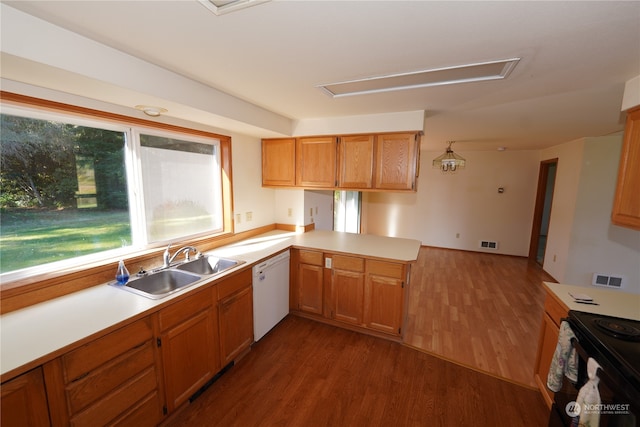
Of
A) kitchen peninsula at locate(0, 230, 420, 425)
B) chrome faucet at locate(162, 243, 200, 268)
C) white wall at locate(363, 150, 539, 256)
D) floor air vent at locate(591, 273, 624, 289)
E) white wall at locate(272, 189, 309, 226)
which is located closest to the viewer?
kitchen peninsula at locate(0, 230, 420, 425)

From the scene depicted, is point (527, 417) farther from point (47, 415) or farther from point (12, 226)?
point (12, 226)

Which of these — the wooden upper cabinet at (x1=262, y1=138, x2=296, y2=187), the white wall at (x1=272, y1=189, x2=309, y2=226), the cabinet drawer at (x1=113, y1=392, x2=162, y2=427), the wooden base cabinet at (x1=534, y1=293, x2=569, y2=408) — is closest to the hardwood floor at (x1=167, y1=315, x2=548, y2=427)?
the wooden base cabinet at (x1=534, y1=293, x2=569, y2=408)

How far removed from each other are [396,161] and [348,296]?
147 centimetres

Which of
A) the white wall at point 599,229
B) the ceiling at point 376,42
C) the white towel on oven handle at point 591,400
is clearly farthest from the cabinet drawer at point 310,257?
the white wall at point 599,229

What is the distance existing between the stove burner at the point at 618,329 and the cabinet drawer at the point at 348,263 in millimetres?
1590

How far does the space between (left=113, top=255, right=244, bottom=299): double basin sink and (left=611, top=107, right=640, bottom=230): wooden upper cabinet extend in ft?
8.82

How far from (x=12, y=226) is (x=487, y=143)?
18.4 ft

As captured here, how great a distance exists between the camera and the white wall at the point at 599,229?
11.4ft

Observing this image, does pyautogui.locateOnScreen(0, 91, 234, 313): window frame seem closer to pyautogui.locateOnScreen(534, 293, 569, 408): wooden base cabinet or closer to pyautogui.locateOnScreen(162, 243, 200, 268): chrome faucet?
pyautogui.locateOnScreen(162, 243, 200, 268): chrome faucet

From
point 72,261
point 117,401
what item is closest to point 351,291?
point 117,401

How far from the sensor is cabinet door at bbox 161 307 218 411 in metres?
1.60

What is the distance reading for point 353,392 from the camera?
6.40 feet

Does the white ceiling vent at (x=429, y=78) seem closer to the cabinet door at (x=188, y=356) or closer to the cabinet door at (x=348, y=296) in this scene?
the cabinet door at (x=348, y=296)

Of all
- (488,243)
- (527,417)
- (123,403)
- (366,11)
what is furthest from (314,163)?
(488,243)
